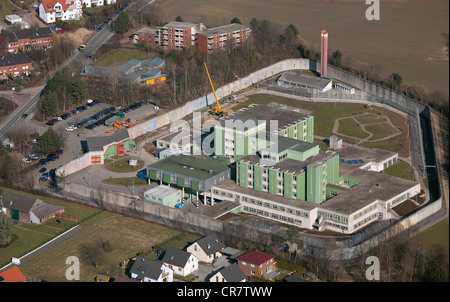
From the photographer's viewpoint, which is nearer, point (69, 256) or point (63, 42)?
point (69, 256)

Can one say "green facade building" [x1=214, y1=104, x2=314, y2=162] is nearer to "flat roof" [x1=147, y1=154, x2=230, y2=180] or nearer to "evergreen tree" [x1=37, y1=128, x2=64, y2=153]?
"flat roof" [x1=147, y1=154, x2=230, y2=180]

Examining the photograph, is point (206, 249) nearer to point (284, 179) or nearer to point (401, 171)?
point (284, 179)

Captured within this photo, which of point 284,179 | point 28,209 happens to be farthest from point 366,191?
point 28,209

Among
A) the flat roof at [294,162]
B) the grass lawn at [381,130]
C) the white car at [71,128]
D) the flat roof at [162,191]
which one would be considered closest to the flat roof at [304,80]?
the grass lawn at [381,130]

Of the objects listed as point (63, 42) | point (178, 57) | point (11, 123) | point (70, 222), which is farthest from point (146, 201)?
point (63, 42)

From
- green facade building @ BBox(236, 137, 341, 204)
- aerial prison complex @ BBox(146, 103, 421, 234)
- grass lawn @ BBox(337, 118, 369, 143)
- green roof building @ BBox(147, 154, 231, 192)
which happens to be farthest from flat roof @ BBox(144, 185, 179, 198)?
grass lawn @ BBox(337, 118, 369, 143)

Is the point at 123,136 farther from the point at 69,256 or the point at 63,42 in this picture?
the point at 63,42

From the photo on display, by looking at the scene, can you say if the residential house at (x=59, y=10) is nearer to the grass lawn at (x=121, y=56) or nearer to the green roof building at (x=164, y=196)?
the grass lawn at (x=121, y=56)
